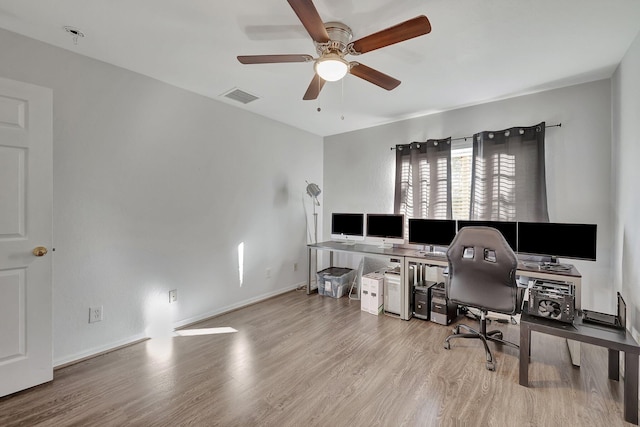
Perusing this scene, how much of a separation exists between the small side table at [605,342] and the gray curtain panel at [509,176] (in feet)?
4.03

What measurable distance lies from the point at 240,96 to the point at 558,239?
351cm

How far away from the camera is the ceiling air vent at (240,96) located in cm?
295

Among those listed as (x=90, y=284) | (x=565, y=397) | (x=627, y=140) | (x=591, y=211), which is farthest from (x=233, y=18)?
(x=591, y=211)

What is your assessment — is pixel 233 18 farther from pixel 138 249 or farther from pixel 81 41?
pixel 138 249

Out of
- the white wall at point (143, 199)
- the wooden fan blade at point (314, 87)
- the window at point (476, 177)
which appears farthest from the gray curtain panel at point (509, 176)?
the white wall at point (143, 199)

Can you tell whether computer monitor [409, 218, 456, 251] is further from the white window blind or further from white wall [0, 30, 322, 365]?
white wall [0, 30, 322, 365]

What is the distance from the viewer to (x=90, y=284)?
7.49 ft

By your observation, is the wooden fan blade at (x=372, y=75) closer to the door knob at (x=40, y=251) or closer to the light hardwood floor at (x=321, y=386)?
the light hardwood floor at (x=321, y=386)

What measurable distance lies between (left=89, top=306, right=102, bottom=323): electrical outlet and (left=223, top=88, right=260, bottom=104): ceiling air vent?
7.84 ft

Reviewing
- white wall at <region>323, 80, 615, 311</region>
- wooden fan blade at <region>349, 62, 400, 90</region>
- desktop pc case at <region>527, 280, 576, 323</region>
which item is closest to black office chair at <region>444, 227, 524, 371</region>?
desktop pc case at <region>527, 280, 576, 323</region>

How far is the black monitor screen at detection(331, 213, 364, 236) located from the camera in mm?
3984

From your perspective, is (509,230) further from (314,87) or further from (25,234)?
(25,234)

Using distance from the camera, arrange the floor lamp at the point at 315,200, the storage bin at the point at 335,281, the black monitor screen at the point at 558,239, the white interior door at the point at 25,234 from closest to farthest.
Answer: the white interior door at the point at 25,234 < the black monitor screen at the point at 558,239 < the storage bin at the point at 335,281 < the floor lamp at the point at 315,200

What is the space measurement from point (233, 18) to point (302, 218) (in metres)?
2.92
